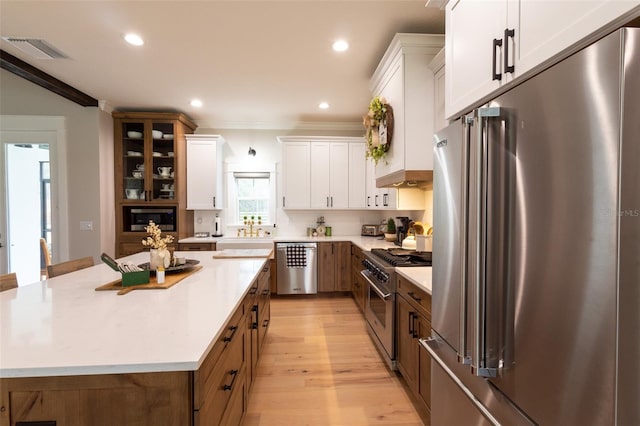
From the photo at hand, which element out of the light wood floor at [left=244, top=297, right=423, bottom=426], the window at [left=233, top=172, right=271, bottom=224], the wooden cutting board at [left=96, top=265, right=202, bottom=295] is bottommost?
the light wood floor at [left=244, top=297, right=423, bottom=426]

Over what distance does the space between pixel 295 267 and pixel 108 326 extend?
3261 millimetres

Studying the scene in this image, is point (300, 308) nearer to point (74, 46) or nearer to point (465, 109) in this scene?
point (465, 109)

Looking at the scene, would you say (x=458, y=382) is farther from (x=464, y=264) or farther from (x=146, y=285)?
(x=146, y=285)

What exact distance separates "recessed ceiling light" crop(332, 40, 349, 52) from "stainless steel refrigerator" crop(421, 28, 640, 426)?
5.80 feet

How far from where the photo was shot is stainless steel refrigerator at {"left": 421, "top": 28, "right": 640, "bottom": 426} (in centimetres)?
61

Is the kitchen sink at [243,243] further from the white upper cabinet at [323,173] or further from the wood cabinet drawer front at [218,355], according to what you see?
the wood cabinet drawer front at [218,355]

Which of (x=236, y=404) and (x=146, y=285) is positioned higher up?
(x=146, y=285)

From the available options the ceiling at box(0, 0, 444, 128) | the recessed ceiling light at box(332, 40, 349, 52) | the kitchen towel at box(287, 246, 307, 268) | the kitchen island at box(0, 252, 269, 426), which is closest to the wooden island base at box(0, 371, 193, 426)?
the kitchen island at box(0, 252, 269, 426)

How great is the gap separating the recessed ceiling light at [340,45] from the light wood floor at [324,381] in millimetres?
2827

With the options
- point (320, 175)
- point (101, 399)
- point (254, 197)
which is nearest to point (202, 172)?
point (254, 197)

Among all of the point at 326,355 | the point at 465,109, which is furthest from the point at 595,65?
the point at 326,355

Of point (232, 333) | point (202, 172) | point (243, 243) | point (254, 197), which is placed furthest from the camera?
point (254, 197)

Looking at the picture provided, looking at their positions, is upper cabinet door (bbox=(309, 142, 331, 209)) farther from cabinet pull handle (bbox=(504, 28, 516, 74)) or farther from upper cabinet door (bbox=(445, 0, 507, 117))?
cabinet pull handle (bbox=(504, 28, 516, 74))

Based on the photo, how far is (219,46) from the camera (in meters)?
2.54
